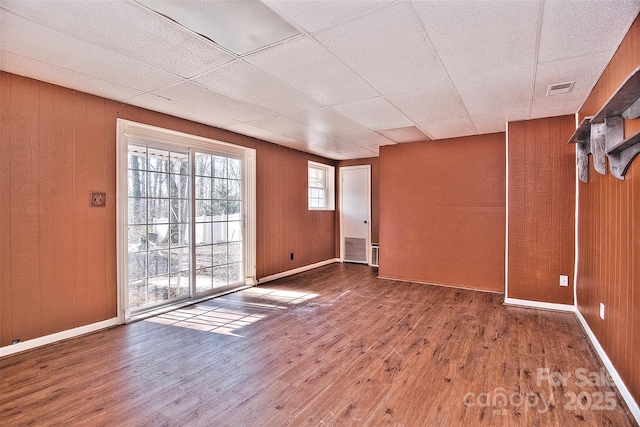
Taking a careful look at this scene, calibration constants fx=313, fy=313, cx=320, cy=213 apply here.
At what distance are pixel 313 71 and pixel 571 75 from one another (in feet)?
7.29

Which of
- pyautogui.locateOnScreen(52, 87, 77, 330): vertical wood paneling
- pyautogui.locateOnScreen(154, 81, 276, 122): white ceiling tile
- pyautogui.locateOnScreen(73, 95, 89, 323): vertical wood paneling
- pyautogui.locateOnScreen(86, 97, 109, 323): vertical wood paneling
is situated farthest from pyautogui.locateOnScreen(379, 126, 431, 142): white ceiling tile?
pyautogui.locateOnScreen(52, 87, 77, 330): vertical wood paneling

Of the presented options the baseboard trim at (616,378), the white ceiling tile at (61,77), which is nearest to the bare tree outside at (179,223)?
the white ceiling tile at (61,77)

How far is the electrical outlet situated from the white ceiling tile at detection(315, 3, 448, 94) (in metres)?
2.71

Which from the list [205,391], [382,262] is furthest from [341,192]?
[205,391]

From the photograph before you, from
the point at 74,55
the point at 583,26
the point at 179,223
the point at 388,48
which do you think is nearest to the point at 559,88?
the point at 583,26

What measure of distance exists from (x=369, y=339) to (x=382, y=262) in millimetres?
2762

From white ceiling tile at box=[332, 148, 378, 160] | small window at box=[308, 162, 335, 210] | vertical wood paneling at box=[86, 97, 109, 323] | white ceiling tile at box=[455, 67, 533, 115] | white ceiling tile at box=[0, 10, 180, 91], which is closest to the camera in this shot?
white ceiling tile at box=[0, 10, 180, 91]

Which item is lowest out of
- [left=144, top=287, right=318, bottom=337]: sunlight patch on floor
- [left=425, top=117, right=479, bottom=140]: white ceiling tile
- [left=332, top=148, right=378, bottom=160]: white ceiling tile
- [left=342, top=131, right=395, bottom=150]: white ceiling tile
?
[left=144, top=287, right=318, bottom=337]: sunlight patch on floor

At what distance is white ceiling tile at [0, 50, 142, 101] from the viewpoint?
245 centimetres

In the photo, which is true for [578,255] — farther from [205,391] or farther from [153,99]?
[153,99]

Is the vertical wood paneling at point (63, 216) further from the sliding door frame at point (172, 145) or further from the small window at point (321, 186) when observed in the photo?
the small window at point (321, 186)

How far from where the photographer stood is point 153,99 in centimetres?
330

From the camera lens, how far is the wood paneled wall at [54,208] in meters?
2.66

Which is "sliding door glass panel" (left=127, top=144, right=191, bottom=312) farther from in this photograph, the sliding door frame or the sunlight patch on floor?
the sunlight patch on floor
